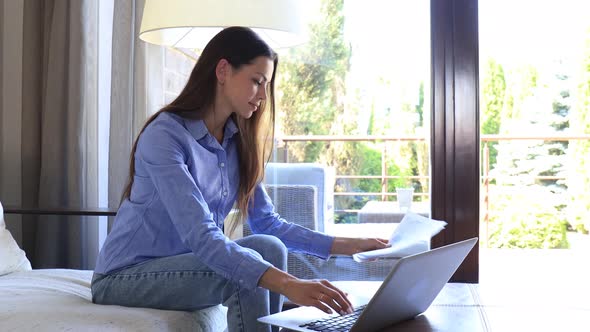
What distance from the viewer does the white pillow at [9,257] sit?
2307 millimetres

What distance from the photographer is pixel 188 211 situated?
1723mm

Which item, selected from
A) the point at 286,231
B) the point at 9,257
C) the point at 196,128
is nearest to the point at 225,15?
the point at 196,128

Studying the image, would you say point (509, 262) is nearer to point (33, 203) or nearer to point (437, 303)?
point (437, 303)

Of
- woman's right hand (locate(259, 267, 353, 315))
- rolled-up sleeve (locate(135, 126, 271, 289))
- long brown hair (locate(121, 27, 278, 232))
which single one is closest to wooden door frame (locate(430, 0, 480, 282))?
long brown hair (locate(121, 27, 278, 232))

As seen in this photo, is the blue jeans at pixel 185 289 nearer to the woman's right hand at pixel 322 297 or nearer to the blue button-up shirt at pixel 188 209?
the blue button-up shirt at pixel 188 209

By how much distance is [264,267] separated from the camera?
1616 mm

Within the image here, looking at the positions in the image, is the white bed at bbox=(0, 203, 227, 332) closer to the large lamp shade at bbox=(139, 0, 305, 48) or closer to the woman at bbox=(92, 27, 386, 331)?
the woman at bbox=(92, 27, 386, 331)

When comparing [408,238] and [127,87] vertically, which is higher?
[127,87]

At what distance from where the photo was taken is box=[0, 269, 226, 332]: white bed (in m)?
1.67

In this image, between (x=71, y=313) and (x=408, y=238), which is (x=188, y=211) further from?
(x=408, y=238)

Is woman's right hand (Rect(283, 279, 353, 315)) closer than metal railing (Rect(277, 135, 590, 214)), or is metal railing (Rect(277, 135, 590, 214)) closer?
woman's right hand (Rect(283, 279, 353, 315))

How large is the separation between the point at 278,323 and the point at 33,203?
6.83ft

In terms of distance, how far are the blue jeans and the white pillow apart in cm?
52

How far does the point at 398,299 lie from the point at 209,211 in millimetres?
514
